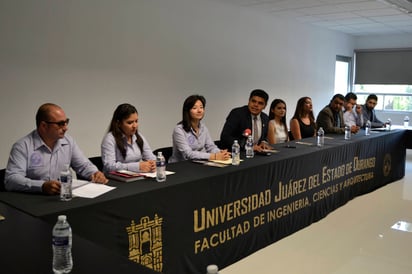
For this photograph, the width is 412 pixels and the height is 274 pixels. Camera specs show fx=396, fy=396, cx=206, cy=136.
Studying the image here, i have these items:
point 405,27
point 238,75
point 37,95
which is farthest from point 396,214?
point 405,27

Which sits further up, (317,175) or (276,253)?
(317,175)

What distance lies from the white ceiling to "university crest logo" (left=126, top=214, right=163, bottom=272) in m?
4.23

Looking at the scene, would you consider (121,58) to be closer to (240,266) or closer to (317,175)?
(317,175)

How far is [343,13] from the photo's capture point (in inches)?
248

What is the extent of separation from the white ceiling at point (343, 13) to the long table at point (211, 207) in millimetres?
2406

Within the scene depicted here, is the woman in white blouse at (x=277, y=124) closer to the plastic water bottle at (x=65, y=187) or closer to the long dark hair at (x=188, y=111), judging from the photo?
the long dark hair at (x=188, y=111)

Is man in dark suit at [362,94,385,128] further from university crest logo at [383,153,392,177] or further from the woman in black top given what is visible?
the woman in black top

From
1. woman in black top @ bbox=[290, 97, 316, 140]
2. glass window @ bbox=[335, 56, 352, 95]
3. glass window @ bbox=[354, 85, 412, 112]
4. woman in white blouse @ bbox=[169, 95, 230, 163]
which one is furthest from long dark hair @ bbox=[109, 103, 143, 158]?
glass window @ bbox=[354, 85, 412, 112]

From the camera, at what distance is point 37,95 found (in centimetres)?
389

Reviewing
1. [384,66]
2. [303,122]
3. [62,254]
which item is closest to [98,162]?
[62,254]

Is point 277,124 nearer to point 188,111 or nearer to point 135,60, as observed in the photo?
point 188,111

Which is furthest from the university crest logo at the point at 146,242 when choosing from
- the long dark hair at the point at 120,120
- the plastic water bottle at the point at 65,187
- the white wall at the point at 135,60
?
the white wall at the point at 135,60

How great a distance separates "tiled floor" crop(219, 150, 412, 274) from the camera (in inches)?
107

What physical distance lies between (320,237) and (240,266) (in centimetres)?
93
